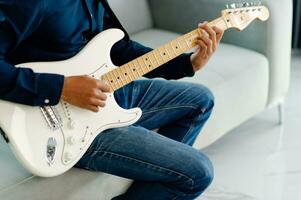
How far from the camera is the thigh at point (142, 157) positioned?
1209 millimetres

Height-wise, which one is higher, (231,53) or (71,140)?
(71,140)

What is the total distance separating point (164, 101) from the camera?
4.71 ft

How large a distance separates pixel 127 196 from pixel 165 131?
0.24 metres

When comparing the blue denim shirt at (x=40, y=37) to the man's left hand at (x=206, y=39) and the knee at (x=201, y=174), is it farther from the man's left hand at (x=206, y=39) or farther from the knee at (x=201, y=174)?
the knee at (x=201, y=174)

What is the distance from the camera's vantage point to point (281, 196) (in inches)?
64.9

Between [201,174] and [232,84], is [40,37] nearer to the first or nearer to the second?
[201,174]

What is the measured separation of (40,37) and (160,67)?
1.18 feet

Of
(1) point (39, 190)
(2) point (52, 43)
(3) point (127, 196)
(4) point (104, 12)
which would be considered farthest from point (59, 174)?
(4) point (104, 12)

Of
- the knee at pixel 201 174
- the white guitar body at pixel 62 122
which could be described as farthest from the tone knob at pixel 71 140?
the knee at pixel 201 174

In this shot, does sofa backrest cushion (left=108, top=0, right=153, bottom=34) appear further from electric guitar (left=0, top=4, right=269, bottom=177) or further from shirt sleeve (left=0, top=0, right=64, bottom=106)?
shirt sleeve (left=0, top=0, right=64, bottom=106)

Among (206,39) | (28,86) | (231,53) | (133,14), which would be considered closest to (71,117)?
(28,86)

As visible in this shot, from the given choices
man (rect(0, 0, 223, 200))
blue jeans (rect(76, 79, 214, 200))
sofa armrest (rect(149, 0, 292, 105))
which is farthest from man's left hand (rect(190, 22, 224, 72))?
sofa armrest (rect(149, 0, 292, 105))

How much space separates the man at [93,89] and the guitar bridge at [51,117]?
3 cm

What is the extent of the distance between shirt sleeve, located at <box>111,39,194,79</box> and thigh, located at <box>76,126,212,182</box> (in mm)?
242
